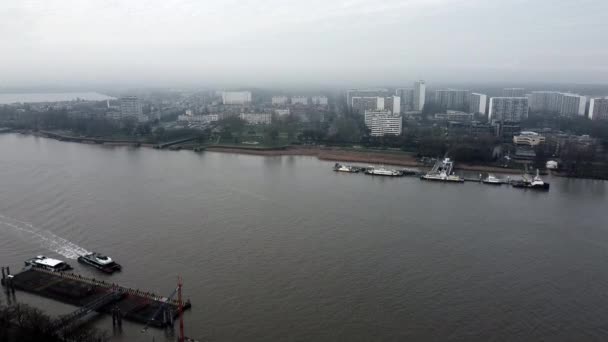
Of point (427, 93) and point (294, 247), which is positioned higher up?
point (427, 93)

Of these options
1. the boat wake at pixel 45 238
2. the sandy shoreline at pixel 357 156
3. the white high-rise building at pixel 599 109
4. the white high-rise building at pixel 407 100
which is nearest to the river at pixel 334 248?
the boat wake at pixel 45 238

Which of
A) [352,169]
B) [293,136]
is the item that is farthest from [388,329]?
[293,136]

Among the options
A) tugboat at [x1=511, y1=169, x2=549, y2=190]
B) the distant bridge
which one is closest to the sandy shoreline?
tugboat at [x1=511, y1=169, x2=549, y2=190]

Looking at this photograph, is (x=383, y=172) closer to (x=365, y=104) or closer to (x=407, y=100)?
(x=365, y=104)

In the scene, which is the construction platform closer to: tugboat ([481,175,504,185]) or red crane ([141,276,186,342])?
red crane ([141,276,186,342])

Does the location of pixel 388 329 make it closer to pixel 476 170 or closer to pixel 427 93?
pixel 476 170

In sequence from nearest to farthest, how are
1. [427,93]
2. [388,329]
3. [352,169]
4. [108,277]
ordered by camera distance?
[388,329] < [108,277] < [352,169] < [427,93]
